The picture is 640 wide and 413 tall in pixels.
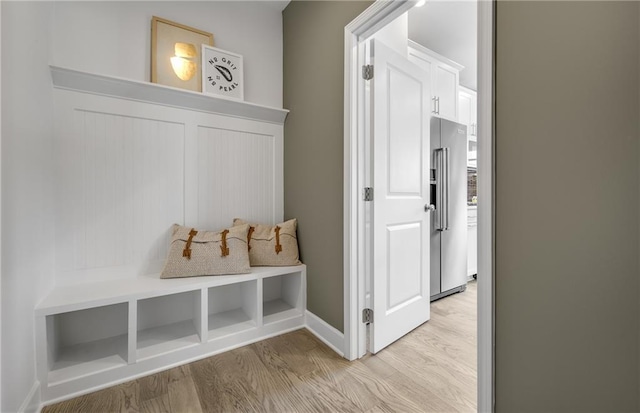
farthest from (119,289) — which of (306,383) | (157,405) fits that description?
(306,383)

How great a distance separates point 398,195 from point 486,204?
34.7 inches

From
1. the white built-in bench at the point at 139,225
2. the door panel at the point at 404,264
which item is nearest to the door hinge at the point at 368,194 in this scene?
the door panel at the point at 404,264

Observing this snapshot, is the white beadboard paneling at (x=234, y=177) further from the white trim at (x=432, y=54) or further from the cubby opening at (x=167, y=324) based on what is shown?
the white trim at (x=432, y=54)

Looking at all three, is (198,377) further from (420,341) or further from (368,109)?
(368,109)

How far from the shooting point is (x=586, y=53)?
80cm

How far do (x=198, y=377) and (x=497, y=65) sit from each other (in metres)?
2.01

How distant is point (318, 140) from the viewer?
1.97 meters

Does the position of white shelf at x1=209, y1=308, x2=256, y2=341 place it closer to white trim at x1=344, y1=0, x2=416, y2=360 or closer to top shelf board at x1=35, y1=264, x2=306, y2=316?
top shelf board at x1=35, y1=264, x2=306, y2=316

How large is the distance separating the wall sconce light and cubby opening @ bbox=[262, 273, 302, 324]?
1.69 metres

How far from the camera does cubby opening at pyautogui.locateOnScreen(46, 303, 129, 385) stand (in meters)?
1.43

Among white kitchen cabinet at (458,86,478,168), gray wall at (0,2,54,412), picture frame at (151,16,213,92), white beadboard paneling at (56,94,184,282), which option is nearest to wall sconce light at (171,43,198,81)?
picture frame at (151,16,213,92)

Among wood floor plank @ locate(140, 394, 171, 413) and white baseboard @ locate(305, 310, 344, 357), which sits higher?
white baseboard @ locate(305, 310, 344, 357)

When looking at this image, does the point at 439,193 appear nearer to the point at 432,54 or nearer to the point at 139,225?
the point at 432,54

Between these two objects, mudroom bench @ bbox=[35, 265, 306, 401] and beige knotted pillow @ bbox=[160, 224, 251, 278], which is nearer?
mudroom bench @ bbox=[35, 265, 306, 401]
